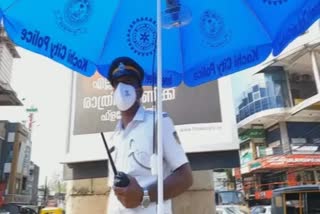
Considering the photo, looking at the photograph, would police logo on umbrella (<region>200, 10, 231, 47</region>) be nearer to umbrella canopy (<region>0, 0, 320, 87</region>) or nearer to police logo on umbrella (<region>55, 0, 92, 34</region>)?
umbrella canopy (<region>0, 0, 320, 87</region>)

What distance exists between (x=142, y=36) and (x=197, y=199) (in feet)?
4.52

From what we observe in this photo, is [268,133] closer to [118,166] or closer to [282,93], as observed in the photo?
[282,93]

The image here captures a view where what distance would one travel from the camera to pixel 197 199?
2982 mm

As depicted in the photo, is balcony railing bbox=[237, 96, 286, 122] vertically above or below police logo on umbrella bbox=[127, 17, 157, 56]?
above

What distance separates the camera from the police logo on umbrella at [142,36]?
7.70 feet

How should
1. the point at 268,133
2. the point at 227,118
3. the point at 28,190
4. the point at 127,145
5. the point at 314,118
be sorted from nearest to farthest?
the point at 127,145, the point at 227,118, the point at 314,118, the point at 268,133, the point at 28,190

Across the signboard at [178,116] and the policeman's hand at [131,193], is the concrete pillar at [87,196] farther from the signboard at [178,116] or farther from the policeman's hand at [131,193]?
the policeman's hand at [131,193]

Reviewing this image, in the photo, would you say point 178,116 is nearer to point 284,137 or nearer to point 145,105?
point 145,105

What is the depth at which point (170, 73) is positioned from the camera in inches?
96.5

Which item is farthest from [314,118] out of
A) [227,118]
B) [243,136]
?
[227,118]

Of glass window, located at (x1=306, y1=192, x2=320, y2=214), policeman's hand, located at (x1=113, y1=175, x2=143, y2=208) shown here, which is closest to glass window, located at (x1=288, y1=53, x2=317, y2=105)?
glass window, located at (x1=306, y1=192, x2=320, y2=214)

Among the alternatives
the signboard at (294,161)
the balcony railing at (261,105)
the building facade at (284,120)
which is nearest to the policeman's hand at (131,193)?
the building facade at (284,120)

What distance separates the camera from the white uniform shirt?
161 centimetres

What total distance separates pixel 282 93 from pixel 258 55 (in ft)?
84.1
